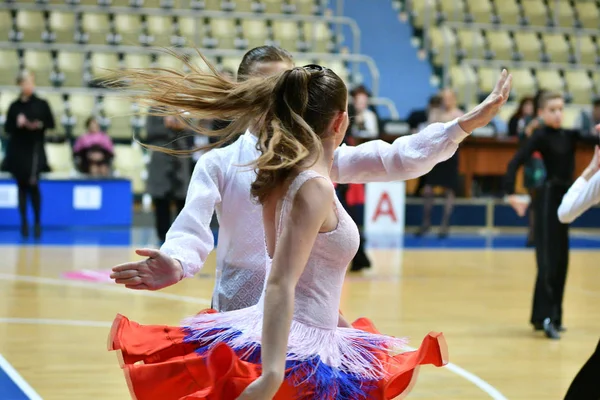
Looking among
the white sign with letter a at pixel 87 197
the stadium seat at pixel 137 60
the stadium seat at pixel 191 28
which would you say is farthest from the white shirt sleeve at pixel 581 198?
the stadium seat at pixel 191 28

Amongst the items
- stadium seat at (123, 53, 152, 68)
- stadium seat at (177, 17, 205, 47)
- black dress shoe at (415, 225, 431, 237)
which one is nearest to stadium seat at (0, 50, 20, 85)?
stadium seat at (123, 53, 152, 68)

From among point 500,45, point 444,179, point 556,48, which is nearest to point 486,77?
point 500,45

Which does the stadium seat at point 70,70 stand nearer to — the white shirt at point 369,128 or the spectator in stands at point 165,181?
the spectator in stands at point 165,181

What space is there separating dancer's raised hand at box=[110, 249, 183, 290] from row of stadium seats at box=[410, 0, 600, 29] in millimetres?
15903

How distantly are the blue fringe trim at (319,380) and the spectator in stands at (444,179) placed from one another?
1080 centimetres

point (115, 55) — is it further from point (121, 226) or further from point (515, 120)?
point (515, 120)

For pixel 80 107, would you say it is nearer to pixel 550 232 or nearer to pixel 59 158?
pixel 59 158

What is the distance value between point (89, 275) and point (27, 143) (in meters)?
3.80

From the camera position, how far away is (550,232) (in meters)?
6.85

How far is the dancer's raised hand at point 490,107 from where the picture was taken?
3283mm

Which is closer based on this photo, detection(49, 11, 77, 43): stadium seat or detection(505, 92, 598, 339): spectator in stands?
detection(505, 92, 598, 339): spectator in stands

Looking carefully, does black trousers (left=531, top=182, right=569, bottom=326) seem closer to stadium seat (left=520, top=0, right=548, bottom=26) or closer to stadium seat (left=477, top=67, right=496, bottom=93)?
stadium seat (left=477, top=67, right=496, bottom=93)

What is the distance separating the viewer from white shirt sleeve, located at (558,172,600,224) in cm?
446

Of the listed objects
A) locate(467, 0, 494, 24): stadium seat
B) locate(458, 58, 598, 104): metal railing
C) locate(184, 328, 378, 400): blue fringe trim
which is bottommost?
locate(184, 328, 378, 400): blue fringe trim
